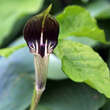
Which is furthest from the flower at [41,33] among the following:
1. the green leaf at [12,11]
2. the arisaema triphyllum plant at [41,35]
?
the green leaf at [12,11]

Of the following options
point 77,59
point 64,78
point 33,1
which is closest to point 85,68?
point 77,59

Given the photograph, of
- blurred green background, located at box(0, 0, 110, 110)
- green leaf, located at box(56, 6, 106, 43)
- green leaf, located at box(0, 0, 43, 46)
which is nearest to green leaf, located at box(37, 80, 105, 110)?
blurred green background, located at box(0, 0, 110, 110)

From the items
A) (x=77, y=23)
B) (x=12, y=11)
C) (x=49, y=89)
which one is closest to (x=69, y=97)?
(x=49, y=89)

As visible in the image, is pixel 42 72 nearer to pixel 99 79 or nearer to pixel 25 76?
pixel 99 79

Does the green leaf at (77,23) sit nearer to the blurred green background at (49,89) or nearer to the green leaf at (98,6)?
the blurred green background at (49,89)

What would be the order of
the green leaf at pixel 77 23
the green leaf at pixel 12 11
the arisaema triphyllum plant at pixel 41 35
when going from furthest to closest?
the green leaf at pixel 12 11
the green leaf at pixel 77 23
the arisaema triphyllum plant at pixel 41 35

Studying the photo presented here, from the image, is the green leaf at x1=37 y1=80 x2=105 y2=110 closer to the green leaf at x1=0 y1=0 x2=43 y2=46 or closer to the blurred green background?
the blurred green background

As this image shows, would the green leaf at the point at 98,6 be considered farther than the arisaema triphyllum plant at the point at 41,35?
Yes
